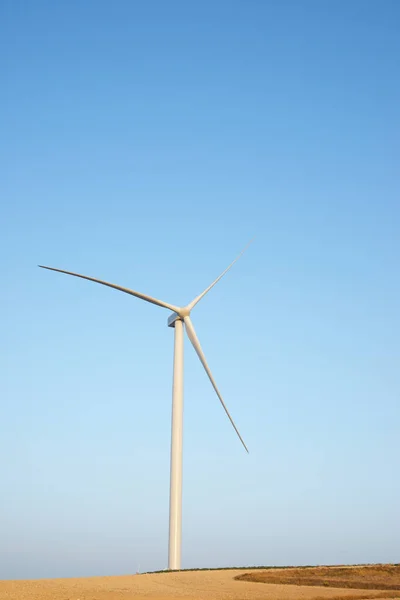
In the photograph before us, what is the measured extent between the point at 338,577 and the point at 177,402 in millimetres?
22879

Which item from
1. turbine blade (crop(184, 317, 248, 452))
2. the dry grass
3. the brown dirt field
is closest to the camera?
the brown dirt field

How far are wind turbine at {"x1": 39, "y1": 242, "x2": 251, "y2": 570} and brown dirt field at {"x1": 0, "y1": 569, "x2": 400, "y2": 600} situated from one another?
29.6ft

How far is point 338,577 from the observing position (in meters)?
60.6

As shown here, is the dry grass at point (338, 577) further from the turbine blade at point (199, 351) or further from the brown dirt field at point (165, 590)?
the turbine blade at point (199, 351)

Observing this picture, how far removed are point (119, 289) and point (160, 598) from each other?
40.9 m

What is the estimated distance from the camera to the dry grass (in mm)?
55688

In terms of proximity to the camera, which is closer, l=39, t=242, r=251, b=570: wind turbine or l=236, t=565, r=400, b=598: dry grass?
l=236, t=565, r=400, b=598: dry grass

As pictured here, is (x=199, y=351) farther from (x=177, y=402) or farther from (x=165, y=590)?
(x=165, y=590)

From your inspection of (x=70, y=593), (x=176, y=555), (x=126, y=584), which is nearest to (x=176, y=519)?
(x=176, y=555)

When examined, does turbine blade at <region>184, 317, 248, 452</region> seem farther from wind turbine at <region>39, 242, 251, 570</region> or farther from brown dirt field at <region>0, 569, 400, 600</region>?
brown dirt field at <region>0, 569, 400, 600</region>

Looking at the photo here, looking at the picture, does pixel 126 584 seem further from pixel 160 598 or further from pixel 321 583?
pixel 321 583

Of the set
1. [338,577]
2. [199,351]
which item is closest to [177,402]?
[199,351]

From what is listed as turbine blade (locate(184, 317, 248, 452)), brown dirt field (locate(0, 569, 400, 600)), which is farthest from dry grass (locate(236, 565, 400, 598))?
turbine blade (locate(184, 317, 248, 452))

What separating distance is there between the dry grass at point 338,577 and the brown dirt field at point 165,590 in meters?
2.14
